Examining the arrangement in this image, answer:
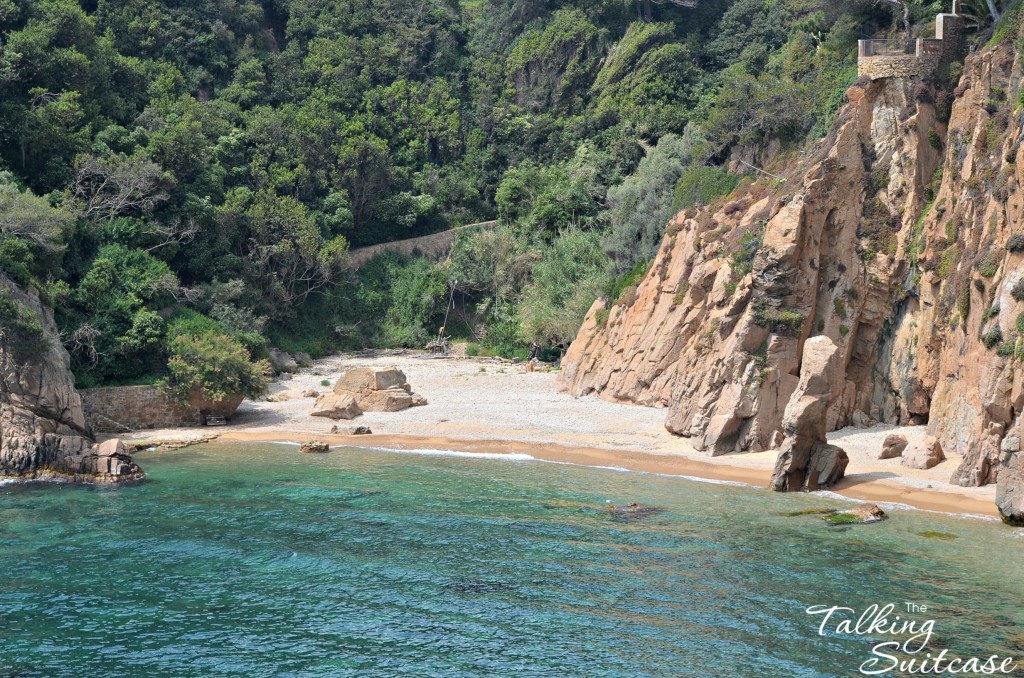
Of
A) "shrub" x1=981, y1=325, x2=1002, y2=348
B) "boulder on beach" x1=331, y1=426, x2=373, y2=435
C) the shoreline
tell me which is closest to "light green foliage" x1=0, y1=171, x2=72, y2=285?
the shoreline

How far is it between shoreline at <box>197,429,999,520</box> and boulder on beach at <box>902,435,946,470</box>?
4.45ft

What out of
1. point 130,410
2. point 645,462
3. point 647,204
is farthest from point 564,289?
point 130,410

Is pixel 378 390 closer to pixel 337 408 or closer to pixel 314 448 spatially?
pixel 337 408

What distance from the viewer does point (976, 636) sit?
15.2 m

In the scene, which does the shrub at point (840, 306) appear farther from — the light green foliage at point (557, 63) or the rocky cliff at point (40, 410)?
the light green foliage at point (557, 63)

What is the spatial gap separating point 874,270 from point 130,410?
84.6 ft

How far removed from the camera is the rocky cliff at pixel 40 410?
2766 centimetres

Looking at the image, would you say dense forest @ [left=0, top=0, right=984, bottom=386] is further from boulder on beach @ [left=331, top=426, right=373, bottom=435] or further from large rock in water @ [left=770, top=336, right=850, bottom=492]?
large rock in water @ [left=770, top=336, right=850, bottom=492]

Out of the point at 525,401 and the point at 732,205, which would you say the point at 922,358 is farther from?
the point at 525,401

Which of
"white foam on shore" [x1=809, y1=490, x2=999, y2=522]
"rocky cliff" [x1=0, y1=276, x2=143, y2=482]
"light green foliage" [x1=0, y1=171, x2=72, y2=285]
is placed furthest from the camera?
"light green foliage" [x1=0, y1=171, x2=72, y2=285]

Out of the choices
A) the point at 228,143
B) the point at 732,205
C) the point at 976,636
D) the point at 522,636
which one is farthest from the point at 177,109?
the point at 976,636

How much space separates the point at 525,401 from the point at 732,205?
11.0 meters

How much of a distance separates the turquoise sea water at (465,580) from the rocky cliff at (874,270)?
17.7ft

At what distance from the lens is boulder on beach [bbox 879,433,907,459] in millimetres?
27531
